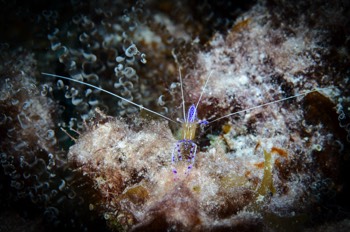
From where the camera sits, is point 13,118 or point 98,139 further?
point 13,118

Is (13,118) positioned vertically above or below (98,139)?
above

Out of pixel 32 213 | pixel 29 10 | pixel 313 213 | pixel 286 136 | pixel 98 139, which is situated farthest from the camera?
pixel 29 10

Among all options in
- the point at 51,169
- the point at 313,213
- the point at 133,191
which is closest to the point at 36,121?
the point at 51,169

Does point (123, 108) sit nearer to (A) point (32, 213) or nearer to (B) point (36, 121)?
(B) point (36, 121)

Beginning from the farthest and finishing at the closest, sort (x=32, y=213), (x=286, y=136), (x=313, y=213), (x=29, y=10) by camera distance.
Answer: (x=29, y=10) < (x=32, y=213) < (x=286, y=136) < (x=313, y=213)

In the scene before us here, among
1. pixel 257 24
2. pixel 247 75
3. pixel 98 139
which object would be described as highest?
pixel 257 24

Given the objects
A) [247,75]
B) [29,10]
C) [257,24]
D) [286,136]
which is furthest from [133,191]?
[29,10]

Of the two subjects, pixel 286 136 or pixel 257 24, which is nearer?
pixel 286 136

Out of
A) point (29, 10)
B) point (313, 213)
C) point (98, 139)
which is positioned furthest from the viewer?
point (29, 10)

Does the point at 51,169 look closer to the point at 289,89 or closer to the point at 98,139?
the point at 98,139
